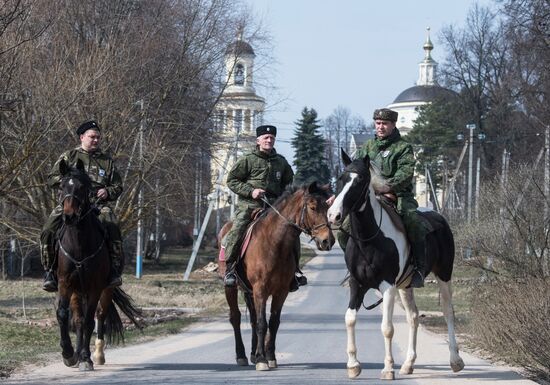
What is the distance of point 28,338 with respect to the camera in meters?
21.7

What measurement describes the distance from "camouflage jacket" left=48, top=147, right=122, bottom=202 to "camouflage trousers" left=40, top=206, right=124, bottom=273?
0.26 metres

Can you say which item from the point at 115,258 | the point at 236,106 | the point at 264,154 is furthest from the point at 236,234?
the point at 236,106

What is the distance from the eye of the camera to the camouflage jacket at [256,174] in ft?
51.1

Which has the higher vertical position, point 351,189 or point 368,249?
point 351,189

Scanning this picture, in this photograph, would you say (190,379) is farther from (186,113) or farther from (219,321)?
(186,113)

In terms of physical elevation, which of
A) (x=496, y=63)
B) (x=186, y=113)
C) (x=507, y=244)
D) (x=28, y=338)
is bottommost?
(x=28, y=338)

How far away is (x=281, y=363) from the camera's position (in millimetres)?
15367

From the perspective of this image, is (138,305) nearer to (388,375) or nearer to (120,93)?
(120,93)

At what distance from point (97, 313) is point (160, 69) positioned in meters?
Answer: 25.5

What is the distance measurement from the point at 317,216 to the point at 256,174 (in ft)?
5.51

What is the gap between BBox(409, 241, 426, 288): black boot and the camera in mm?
13883

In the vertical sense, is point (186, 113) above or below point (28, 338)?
above

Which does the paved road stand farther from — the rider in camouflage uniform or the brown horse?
the rider in camouflage uniform

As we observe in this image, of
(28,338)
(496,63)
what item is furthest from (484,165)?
(28,338)
